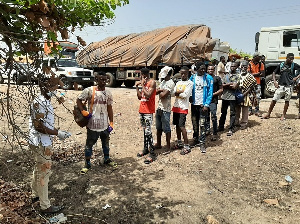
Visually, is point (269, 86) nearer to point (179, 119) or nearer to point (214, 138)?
point (214, 138)

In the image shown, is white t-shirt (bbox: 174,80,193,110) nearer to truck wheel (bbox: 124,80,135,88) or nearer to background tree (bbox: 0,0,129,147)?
background tree (bbox: 0,0,129,147)

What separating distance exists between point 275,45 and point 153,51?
18.7 ft

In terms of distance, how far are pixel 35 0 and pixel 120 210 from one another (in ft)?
8.55

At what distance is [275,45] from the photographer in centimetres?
967

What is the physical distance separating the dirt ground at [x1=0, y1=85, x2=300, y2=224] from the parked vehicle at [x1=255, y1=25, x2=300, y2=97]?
396 cm

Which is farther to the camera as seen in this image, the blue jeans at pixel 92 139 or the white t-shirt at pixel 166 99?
the white t-shirt at pixel 166 99

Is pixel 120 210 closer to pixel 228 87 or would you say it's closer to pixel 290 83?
pixel 228 87

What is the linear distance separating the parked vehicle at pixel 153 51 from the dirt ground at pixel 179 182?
646 cm

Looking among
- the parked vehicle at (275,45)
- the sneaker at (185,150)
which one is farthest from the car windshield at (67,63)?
the sneaker at (185,150)

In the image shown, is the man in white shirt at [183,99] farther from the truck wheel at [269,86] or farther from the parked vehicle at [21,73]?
the truck wheel at [269,86]

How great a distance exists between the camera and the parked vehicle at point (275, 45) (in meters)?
9.35

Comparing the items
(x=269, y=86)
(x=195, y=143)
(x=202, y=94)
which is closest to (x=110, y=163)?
(x=195, y=143)

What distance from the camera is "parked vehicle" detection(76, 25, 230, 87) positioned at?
39.2 ft


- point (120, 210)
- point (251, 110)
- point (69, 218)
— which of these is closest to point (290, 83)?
point (251, 110)
